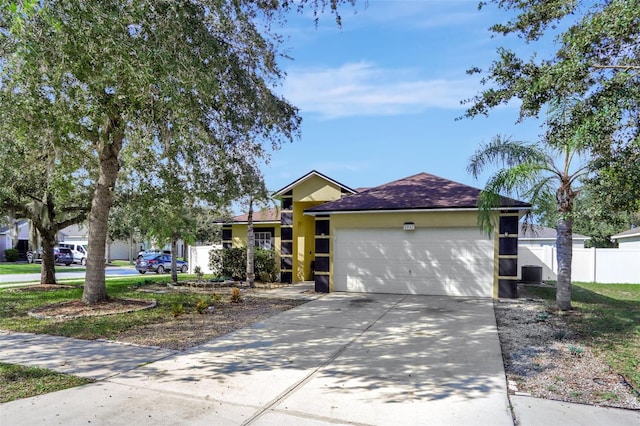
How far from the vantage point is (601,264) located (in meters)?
19.4

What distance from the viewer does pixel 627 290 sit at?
16078 mm

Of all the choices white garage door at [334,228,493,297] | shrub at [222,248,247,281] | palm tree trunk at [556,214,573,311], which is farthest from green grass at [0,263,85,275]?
palm tree trunk at [556,214,573,311]

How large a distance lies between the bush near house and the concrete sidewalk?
9.73 m

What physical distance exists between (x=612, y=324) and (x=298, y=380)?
24.0ft

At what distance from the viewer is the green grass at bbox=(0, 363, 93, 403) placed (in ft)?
15.8

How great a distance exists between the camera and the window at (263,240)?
64.9ft

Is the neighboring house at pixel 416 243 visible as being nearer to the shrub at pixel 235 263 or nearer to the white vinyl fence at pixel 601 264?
the shrub at pixel 235 263

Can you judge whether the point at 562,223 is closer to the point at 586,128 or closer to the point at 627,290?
the point at 586,128

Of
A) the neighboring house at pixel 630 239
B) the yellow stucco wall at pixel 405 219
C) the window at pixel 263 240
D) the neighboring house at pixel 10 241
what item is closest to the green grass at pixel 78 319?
the yellow stucco wall at pixel 405 219

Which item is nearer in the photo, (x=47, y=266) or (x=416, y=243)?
(x=416, y=243)

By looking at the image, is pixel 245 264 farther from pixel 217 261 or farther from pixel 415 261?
pixel 415 261

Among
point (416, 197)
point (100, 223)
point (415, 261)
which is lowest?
point (415, 261)

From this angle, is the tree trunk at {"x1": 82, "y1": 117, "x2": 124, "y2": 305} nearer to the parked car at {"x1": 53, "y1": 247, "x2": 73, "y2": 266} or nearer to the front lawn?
the front lawn

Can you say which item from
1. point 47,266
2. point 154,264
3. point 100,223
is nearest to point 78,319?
point 100,223
